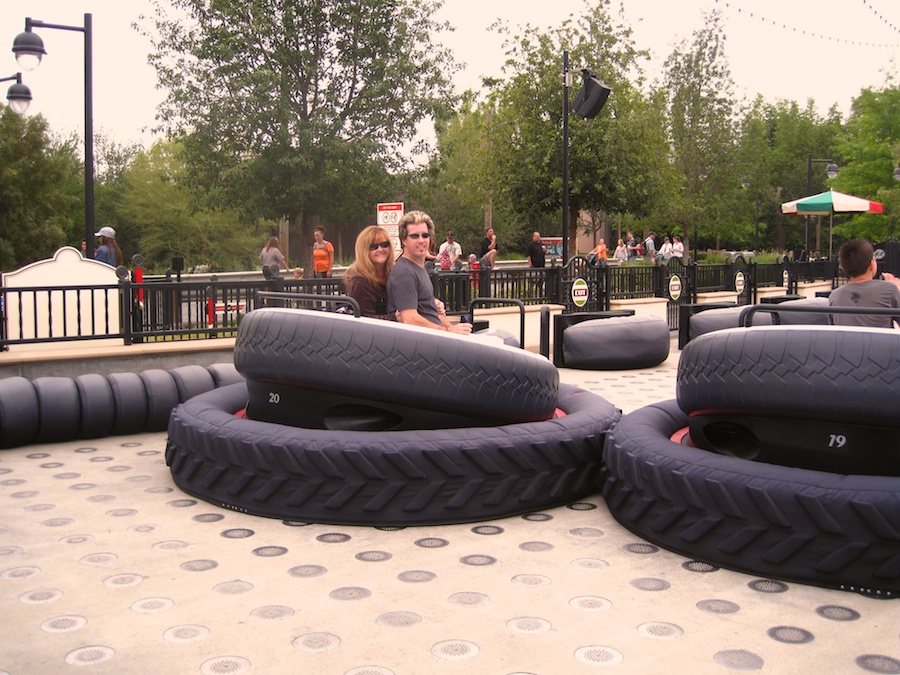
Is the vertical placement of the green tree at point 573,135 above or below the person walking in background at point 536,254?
above

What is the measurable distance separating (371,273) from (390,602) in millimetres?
2846

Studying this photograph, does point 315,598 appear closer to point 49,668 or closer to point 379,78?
point 49,668

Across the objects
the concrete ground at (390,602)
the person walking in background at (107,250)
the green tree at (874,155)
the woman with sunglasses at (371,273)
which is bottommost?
the concrete ground at (390,602)

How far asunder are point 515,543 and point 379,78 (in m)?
24.6

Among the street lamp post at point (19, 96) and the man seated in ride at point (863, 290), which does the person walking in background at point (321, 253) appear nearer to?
the street lamp post at point (19, 96)

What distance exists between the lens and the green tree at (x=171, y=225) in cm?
4634

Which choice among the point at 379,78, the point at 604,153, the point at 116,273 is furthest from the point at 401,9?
the point at 116,273

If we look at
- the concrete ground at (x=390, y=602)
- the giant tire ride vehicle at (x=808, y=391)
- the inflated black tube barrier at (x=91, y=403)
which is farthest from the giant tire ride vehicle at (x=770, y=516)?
the inflated black tube barrier at (x=91, y=403)

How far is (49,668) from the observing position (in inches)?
119

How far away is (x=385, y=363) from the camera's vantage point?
4812mm

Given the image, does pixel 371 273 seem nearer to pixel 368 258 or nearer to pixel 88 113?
pixel 368 258

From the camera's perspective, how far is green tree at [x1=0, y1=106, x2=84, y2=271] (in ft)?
120

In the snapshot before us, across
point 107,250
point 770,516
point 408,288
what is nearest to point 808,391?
point 770,516

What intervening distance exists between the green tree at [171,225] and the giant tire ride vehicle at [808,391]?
4323cm
